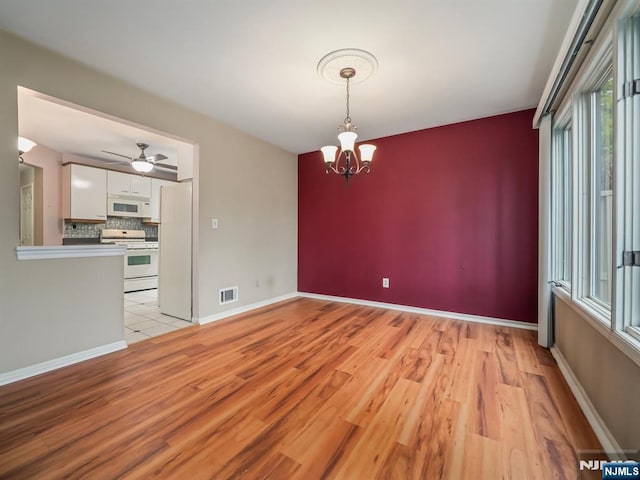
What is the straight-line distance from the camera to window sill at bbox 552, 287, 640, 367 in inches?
46.4

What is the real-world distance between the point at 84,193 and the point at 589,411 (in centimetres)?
716

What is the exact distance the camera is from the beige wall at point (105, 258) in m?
2.02

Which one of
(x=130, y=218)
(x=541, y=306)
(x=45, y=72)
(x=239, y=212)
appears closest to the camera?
(x=45, y=72)

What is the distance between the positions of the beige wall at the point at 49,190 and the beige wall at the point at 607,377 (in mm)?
7188

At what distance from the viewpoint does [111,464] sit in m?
1.28

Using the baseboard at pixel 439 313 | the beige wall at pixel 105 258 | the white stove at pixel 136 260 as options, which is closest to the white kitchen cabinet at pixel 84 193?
the white stove at pixel 136 260

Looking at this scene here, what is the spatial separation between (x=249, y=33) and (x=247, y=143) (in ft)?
6.79

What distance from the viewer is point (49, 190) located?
186 inches

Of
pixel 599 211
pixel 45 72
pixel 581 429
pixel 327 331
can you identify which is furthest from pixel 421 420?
pixel 45 72

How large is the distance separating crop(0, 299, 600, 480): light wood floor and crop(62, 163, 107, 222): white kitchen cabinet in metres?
3.74

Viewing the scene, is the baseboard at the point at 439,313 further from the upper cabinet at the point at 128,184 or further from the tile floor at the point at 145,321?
the upper cabinet at the point at 128,184

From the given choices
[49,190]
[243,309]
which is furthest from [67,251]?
[49,190]

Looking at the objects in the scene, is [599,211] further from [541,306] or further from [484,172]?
[484,172]

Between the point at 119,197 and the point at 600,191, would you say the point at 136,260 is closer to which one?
the point at 119,197
